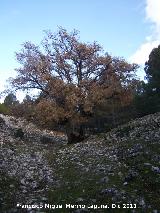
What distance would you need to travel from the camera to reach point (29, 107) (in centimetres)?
4831

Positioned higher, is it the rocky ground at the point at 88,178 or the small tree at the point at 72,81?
the small tree at the point at 72,81

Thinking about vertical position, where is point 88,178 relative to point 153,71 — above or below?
below

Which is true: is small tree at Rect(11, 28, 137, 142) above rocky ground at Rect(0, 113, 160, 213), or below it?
above

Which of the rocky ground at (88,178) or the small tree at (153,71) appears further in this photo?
the small tree at (153,71)

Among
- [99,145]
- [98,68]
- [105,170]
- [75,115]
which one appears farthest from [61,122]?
[105,170]

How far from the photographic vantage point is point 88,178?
2167 centimetres

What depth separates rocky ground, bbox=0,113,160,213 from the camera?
17266mm

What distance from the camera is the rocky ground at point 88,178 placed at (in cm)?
1727

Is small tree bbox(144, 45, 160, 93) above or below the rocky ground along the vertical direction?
above

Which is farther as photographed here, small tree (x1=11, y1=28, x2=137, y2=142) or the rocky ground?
small tree (x1=11, y1=28, x2=137, y2=142)

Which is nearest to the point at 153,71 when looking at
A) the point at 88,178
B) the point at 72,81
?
the point at 72,81

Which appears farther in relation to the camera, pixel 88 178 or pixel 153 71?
pixel 153 71

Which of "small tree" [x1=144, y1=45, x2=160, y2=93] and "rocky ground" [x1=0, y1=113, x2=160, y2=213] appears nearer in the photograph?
"rocky ground" [x1=0, y1=113, x2=160, y2=213]

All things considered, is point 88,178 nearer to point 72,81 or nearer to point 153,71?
point 72,81
